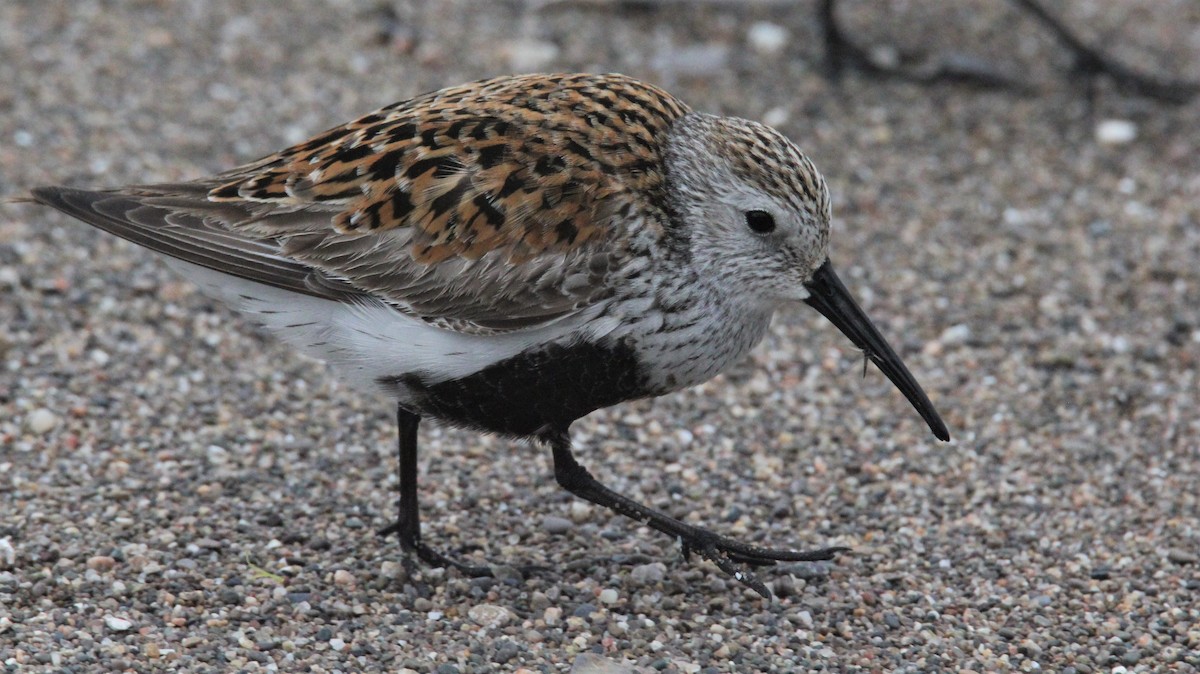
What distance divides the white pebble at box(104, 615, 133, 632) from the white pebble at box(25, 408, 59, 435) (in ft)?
4.56

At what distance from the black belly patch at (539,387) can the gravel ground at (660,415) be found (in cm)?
74

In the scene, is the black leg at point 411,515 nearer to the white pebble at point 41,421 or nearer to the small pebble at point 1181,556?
the white pebble at point 41,421

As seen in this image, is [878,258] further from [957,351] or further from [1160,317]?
[1160,317]

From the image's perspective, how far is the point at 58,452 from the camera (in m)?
6.14

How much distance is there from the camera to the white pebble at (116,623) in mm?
5090

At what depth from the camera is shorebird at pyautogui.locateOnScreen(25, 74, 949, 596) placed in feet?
16.9

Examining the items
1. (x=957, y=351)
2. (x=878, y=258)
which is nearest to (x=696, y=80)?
(x=878, y=258)

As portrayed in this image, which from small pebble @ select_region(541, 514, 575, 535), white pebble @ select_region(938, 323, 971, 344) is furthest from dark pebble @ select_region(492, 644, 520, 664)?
white pebble @ select_region(938, 323, 971, 344)

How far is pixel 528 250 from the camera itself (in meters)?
5.18

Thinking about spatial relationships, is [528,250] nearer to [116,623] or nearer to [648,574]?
[648,574]

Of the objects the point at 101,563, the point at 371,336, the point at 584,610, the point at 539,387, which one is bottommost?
the point at 584,610

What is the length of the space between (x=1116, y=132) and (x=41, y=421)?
20.7 feet

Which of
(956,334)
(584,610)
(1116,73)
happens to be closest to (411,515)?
(584,610)

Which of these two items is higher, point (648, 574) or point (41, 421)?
point (41, 421)
